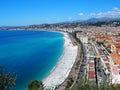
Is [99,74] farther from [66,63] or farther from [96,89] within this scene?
[96,89]

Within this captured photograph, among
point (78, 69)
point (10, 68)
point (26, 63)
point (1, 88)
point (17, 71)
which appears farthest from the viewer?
point (26, 63)

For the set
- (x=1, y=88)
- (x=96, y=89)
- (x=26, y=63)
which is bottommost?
(x=26, y=63)

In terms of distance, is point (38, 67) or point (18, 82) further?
point (38, 67)

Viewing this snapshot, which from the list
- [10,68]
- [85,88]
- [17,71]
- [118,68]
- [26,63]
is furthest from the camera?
[26,63]

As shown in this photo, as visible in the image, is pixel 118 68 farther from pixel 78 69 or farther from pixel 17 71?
pixel 17 71

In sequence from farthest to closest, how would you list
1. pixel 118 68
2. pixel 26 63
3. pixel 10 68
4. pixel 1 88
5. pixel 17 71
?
pixel 26 63 < pixel 10 68 < pixel 17 71 < pixel 118 68 < pixel 1 88

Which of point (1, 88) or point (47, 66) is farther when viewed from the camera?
point (47, 66)

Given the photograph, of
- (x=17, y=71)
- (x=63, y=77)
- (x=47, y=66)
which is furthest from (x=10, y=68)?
(x=63, y=77)

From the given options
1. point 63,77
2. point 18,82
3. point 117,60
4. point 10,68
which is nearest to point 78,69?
point 63,77

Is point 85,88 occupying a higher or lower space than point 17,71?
higher
